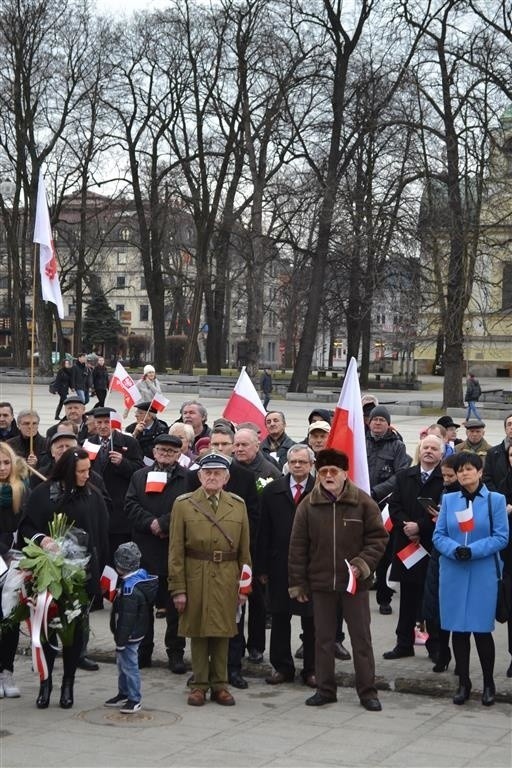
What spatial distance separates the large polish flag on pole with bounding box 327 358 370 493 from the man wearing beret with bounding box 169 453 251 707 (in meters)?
1.05

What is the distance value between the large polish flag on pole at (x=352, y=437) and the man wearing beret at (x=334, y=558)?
2.33 feet

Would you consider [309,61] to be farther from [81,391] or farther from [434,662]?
[434,662]

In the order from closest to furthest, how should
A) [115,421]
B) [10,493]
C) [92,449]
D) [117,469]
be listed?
[10,493] → [92,449] → [117,469] → [115,421]

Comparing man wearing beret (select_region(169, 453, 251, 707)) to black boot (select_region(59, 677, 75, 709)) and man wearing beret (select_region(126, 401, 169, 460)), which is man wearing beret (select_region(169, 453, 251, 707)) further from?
man wearing beret (select_region(126, 401, 169, 460))

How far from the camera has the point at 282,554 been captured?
9.07 meters

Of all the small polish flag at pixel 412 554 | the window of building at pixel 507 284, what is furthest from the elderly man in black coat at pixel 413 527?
the window of building at pixel 507 284

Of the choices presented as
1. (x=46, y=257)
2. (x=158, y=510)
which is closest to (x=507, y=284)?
(x=46, y=257)

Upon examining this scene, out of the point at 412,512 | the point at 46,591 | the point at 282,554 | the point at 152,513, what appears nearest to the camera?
the point at 46,591

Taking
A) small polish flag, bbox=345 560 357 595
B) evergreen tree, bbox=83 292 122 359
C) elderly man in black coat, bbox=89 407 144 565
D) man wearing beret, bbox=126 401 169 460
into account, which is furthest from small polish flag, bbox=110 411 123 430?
evergreen tree, bbox=83 292 122 359

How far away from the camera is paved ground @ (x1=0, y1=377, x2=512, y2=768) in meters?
6.84

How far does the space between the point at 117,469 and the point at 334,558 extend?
3.69 metres

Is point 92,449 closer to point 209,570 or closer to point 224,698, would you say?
point 209,570

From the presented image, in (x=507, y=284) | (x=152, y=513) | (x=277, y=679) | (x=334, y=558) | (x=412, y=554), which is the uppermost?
(x=507, y=284)

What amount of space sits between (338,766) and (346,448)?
9.65ft
